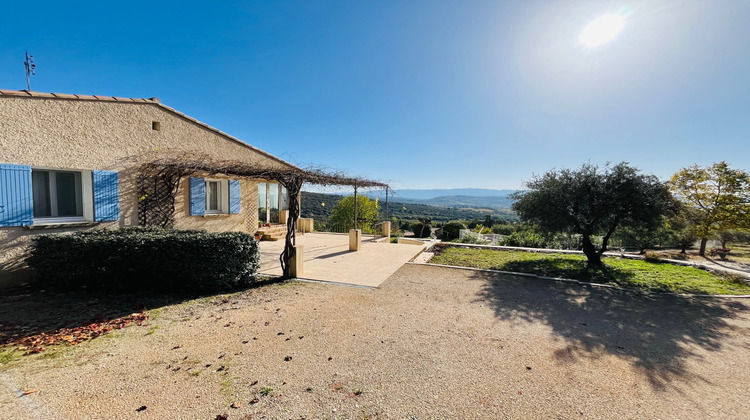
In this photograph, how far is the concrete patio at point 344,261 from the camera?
7.26m

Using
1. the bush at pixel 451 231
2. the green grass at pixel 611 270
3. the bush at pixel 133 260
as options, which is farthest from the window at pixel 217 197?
the bush at pixel 451 231

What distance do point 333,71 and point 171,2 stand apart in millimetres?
5878

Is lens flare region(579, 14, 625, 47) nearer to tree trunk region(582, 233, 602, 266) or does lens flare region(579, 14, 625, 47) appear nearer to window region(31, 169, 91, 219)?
tree trunk region(582, 233, 602, 266)

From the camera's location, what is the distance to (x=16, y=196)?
19.1 ft

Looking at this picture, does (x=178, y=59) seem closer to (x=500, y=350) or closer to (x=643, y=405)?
(x=500, y=350)

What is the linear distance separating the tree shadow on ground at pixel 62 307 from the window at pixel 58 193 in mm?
1840

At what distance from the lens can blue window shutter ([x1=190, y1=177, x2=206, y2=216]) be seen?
9594mm

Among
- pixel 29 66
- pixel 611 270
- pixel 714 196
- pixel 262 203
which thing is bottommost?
pixel 611 270

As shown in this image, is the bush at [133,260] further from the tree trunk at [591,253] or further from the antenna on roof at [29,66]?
the tree trunk at [591,253]

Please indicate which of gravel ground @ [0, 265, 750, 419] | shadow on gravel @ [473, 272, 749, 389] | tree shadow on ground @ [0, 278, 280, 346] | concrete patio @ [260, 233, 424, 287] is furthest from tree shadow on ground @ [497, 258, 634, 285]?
tree shadow on ground @ [0, 278, 280, 346]

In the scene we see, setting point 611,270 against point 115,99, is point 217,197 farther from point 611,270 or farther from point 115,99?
point 611,270

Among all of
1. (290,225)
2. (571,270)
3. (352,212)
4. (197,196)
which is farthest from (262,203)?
(571,270)

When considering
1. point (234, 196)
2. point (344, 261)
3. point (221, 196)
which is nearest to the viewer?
point (344, 261)

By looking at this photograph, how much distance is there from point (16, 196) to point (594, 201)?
14.5 metres
